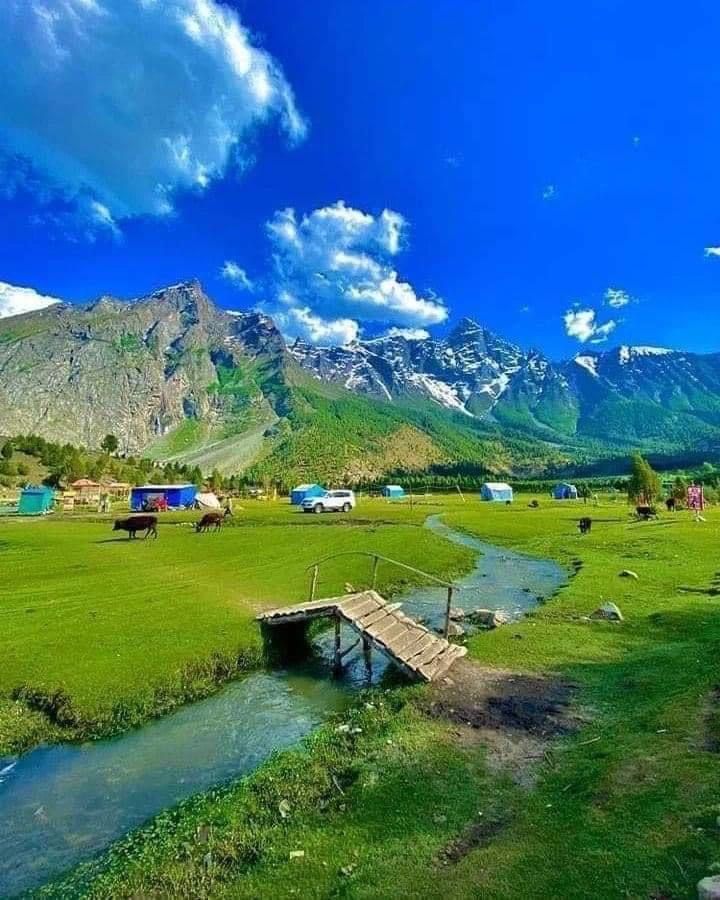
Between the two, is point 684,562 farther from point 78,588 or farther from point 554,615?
point 78,588

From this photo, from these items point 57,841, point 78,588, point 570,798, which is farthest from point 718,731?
point 78,588

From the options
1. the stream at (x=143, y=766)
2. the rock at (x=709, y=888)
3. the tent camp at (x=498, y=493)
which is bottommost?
the stream at (x=143, y=766)

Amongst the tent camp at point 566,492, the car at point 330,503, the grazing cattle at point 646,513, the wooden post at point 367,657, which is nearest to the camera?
the wooden post at point 367,657

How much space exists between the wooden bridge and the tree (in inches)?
3551

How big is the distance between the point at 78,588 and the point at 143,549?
18745 millimetres

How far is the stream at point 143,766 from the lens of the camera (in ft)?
36.8

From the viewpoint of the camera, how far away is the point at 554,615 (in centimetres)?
2659

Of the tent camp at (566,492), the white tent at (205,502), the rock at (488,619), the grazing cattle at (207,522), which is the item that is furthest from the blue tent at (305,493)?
the rock at (488,619)

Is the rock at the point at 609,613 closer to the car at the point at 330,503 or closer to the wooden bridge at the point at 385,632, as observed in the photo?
the wooden bridge at the point at 385,632

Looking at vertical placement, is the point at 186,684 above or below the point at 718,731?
below

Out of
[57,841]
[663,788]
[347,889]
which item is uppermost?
[663,788]

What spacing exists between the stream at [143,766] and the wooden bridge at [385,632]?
4.86 ft

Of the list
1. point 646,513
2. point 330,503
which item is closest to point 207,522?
point 330,503

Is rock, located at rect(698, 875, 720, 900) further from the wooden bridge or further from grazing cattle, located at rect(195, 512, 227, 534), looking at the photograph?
grazing cattle, located at rect(195, 512, 227, 534)
